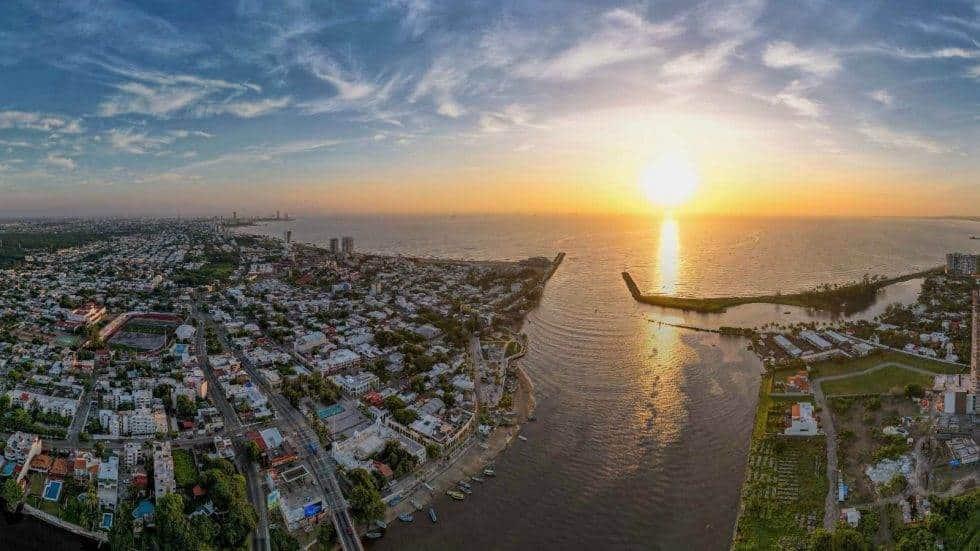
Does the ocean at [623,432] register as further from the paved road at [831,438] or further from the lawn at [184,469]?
the lawn at [184,469]

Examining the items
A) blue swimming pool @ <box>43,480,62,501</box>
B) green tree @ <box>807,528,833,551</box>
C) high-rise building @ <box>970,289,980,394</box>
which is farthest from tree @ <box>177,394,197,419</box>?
high-rise building @ <box>970,289,980,394</box>

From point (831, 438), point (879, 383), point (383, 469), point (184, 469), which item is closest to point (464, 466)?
point (383, 469)

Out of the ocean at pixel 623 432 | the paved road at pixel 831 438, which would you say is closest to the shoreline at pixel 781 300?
the ocean at pixel 623 432

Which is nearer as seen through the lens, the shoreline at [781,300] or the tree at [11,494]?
the tree at [11,494]

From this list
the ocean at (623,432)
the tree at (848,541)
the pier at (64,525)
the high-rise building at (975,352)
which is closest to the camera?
the tree at (848,541)

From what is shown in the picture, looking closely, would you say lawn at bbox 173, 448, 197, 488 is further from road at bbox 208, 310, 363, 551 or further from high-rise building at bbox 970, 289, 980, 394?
high-rise building at bbox 970, 289, 980, 394

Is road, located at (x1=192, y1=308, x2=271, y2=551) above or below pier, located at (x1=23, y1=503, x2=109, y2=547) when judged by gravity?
above
